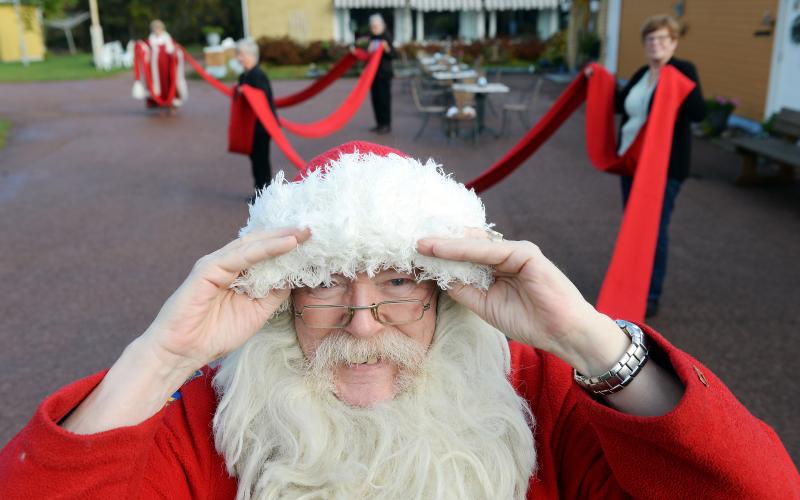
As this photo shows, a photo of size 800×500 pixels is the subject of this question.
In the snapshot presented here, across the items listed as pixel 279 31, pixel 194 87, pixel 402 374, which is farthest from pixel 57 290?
pixel 279 31

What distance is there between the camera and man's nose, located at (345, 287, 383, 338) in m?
1.78

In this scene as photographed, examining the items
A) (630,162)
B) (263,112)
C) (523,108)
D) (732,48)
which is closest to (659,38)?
(630,162)

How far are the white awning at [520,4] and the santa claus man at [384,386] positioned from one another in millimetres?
35095

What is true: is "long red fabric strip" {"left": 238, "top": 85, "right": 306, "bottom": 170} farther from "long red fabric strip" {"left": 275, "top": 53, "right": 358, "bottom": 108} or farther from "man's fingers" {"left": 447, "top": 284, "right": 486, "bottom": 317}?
"man's fingers" {"left": 447, "top": 284, "right": 486, "bottom": 317}

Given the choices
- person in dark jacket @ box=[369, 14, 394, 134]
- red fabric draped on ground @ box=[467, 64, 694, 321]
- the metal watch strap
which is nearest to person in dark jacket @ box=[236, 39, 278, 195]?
red fabric draped on ground @ box=[467, 64, 694, 321]

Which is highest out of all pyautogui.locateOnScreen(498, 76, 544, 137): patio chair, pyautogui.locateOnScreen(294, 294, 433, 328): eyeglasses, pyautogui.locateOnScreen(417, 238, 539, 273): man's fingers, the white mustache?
pyautogui.locateOnScreen(417, 238, 539, 273): man's fingers

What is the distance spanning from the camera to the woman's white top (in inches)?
197

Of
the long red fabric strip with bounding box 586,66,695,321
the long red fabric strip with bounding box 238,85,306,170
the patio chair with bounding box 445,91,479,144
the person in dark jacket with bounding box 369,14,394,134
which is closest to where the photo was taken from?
the long red fabric strip with bounding box 586,66,695,321

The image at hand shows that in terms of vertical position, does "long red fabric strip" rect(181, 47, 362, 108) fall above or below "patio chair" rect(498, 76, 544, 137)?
above

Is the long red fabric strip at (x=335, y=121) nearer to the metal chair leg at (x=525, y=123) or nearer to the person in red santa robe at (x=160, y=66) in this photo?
the metal chair leg at (x=525, y=123)

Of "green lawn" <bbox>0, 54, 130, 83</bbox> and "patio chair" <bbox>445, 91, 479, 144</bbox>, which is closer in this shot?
"patio chair" <bbox>445, 91, 479, 144</bbox>

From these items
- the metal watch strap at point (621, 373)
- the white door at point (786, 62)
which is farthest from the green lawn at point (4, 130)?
the metal watch strap at point (621, 373)

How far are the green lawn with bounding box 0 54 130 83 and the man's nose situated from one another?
94.1 feet

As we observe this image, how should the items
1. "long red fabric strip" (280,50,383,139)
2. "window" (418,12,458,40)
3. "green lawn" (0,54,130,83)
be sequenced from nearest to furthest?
1. "long red fabric strip" (280,50,383,139)
2. "green lawn" (0,54,130,83)
3. "window" (418,12,458,40)
